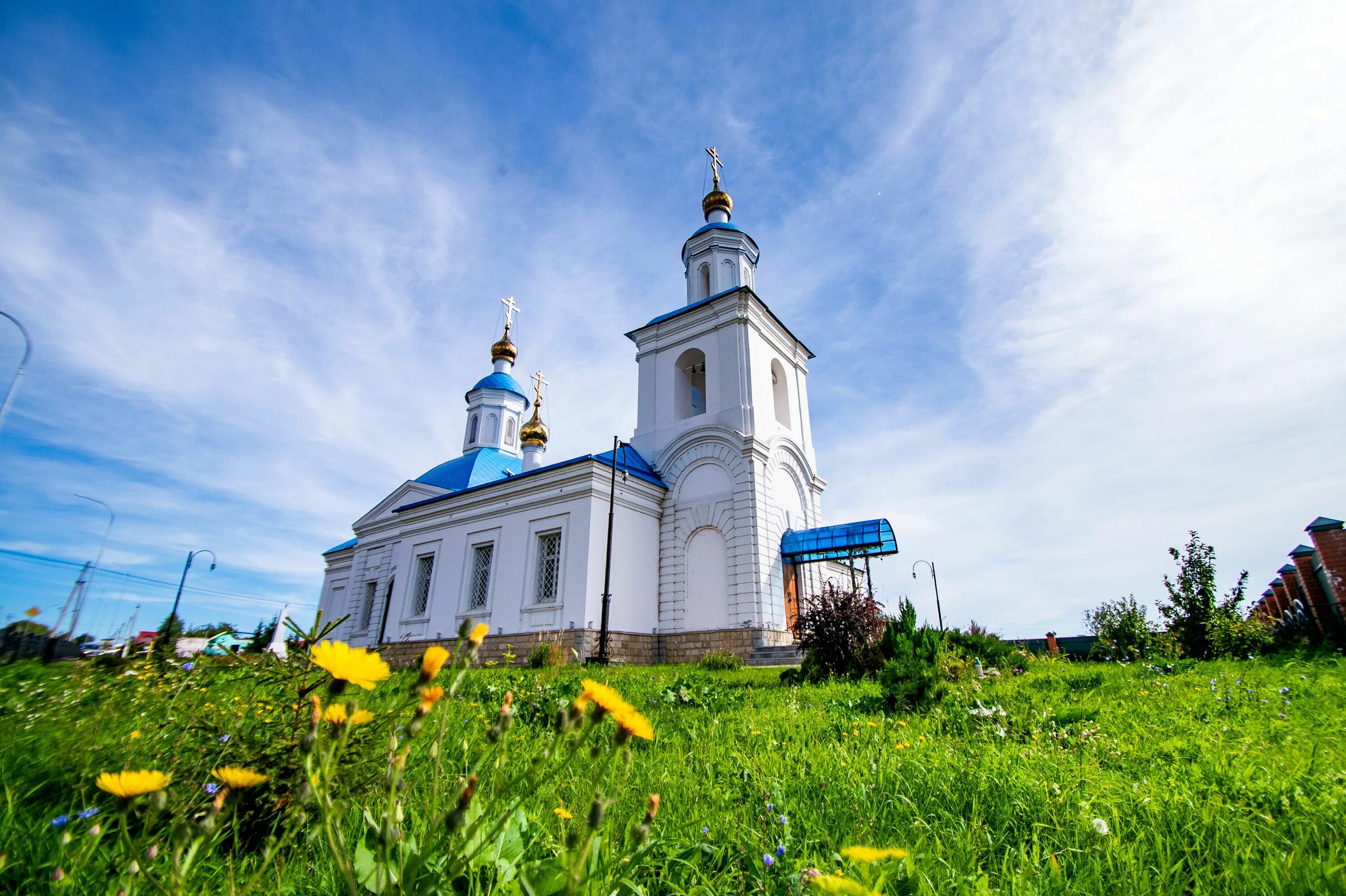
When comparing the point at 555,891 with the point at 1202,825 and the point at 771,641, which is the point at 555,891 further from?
the point at 771,641

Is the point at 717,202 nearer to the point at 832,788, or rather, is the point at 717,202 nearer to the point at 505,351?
the point at 505,351

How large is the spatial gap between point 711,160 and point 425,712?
2574cm

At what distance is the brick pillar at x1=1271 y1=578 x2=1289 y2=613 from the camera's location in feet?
43.3

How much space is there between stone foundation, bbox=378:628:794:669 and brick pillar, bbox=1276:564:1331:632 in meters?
9.97

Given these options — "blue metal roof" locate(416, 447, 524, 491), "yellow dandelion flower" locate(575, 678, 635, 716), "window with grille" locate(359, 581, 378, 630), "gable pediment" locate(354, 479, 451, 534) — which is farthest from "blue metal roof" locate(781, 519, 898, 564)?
"window with grille" locate(359, 581, 378, 630)

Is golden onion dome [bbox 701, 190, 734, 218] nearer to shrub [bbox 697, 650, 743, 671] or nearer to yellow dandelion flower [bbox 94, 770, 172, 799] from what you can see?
shrub [bbox 697, 650, 743, 671]

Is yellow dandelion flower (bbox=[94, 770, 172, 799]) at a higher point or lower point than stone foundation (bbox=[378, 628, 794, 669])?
lower

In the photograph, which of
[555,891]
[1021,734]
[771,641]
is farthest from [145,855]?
[771,641]

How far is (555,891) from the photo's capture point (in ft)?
4.55

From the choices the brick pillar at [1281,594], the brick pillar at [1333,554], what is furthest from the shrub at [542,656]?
the brick pillar at [1281,594]

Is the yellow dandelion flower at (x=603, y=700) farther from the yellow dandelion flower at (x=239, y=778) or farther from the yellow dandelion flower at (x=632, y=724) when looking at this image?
the yellow dandelion flower at (x=239, y=778)

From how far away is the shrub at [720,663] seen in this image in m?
12.6

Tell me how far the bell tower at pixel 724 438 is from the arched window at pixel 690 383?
0.17 ft

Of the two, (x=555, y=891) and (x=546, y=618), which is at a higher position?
(x=546, y=618)
